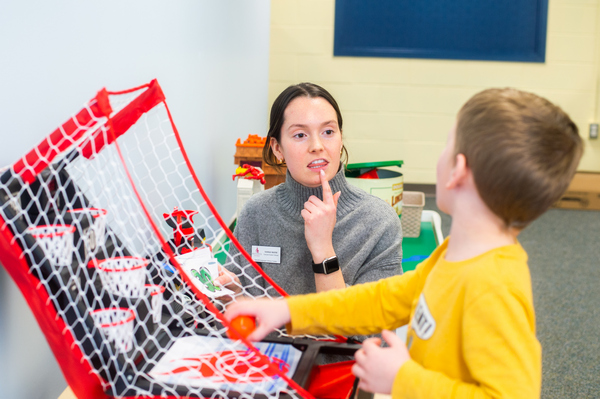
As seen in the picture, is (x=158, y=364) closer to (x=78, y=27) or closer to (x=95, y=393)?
(x=95, y=393)

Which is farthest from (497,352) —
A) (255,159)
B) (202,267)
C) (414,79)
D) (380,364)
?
(414,79)

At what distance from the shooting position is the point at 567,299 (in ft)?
7.97

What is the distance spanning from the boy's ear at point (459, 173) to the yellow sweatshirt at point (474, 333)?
8cm

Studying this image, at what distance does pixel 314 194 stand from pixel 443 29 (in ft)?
10.6

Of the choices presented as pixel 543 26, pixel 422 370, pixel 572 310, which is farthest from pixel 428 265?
pixel 543 26

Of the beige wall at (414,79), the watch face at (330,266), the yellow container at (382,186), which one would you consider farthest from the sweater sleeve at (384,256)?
the beige wall at (414,79)

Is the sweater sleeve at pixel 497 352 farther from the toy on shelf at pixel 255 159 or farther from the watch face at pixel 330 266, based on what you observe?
the toy on shelf at pixel 255 159

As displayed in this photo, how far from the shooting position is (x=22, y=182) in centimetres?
63

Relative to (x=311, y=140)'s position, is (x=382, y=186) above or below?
below

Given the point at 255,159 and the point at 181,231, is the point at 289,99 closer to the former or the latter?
the point at 181,231

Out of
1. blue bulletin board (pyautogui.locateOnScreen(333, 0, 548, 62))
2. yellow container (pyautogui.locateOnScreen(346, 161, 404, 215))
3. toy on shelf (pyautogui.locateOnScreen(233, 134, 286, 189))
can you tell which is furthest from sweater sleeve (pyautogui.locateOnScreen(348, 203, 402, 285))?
blue bulletin board (pyautogui.locateOnScreen(333, 0, 548, 62))

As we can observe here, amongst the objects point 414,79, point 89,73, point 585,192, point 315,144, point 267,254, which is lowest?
point 585,192

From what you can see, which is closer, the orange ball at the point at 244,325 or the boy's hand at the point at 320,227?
the orange ball at the point at 244,325

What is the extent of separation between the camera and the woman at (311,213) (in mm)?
1190
